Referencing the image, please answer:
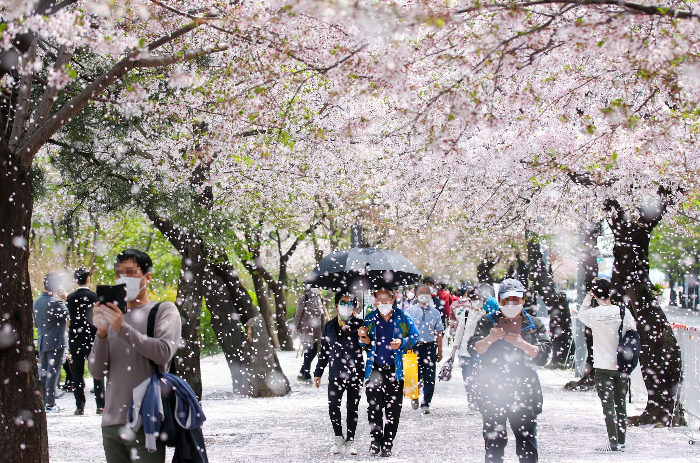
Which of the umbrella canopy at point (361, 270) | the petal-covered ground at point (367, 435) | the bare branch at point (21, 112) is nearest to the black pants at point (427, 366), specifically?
the petal-covered ground at point (367, 435)

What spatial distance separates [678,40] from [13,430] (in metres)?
5.41

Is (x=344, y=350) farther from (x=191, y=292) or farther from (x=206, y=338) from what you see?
(x=206, y=338)

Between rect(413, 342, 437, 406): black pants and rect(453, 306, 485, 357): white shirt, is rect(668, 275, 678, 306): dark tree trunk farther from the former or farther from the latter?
rect(453, 306, 485, 357): white shirt

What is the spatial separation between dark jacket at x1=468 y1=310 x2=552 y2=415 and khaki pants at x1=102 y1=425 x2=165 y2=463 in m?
2.85

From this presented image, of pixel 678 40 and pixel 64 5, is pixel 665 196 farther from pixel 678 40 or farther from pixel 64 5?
pixel 64 5

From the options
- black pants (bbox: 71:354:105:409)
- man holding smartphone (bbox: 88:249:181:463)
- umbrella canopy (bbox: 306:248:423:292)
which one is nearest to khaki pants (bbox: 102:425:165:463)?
man holding smartphone (bbox: 88:249:181:463)

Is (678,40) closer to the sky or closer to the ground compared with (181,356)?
closer to the sky

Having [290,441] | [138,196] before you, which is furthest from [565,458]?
[138,196]

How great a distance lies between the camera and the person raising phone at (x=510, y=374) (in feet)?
19.4

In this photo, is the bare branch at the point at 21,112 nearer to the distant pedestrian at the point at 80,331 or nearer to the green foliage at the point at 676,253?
the distant pedestrian at the point at 80,331

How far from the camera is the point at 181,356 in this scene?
11.5m

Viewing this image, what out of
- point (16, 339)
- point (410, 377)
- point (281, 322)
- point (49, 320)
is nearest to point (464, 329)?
point (410, 377)

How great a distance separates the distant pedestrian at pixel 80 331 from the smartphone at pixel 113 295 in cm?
574

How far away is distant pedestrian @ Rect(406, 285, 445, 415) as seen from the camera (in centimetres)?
1119
